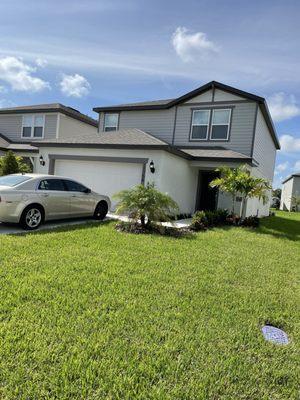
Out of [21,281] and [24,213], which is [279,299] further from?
[24,213]

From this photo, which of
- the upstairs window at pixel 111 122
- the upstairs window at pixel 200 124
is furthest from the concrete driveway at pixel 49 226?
the upstairs window at pixel 111 122

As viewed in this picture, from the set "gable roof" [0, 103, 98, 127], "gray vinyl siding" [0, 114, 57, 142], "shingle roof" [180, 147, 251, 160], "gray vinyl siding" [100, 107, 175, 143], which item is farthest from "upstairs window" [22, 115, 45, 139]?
"shingle roof" [180, 147, 251, 160]

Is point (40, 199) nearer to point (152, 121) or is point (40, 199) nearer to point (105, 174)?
point (105, 174)

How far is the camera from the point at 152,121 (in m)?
18.7

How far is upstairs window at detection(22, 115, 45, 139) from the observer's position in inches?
888

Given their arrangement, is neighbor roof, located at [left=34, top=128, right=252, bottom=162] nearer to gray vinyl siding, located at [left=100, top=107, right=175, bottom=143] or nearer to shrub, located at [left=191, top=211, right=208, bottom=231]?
gray vinyl siding, located at [left=100, top=107, right=175, bottom=143]

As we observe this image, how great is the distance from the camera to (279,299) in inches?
203

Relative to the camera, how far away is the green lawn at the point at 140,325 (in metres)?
2.78

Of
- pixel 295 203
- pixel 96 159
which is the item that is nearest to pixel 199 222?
pixel 96 159

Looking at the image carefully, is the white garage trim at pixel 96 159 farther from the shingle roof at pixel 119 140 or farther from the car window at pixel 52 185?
the car window at pixel 52 185

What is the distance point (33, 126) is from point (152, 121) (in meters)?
9.46

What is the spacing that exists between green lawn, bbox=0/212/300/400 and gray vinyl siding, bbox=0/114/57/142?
16.6 m

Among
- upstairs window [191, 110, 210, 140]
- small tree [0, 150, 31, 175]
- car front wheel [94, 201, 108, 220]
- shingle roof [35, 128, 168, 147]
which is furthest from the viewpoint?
upstairs window [191, 110, 210, 140]

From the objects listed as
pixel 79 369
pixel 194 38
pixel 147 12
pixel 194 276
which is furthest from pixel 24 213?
pixel 194 38
